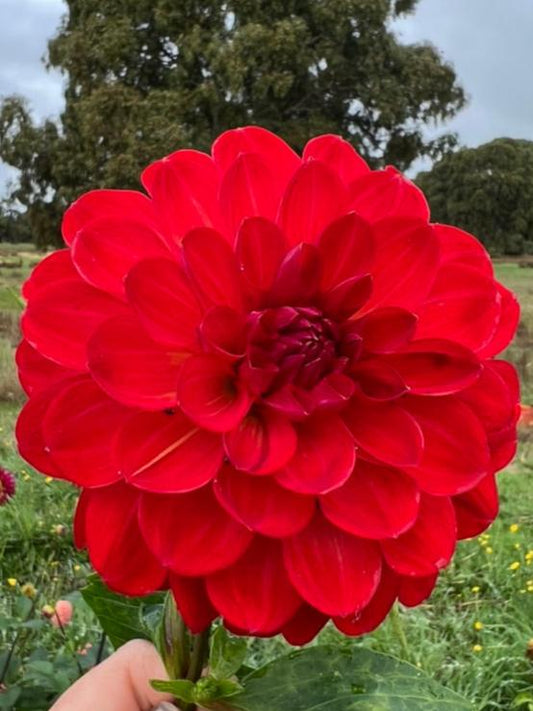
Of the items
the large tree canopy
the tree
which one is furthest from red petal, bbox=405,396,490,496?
the tree

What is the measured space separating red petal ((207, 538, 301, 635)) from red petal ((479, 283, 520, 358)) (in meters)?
0.14

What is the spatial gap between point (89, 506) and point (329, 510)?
0.11 m

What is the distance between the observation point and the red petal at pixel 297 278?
16.6 inches

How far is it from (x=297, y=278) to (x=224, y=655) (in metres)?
0.21

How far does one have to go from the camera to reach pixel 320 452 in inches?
16.1

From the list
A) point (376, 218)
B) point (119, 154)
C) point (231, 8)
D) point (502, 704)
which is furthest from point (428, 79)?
point (376, 218)

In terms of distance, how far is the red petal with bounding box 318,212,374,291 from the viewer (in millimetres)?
422

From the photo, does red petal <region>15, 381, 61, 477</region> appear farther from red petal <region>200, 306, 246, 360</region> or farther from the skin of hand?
the skin of hand

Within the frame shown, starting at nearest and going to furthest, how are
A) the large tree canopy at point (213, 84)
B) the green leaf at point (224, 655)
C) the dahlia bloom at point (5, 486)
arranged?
the green leaf at point (224, 655)
the dahlia bloom at point (5, 486)
the large tree canopy at point (213, 84)

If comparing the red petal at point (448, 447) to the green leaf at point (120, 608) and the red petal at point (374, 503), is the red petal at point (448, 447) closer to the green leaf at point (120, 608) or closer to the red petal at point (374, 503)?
the red petal at point (374, 503)

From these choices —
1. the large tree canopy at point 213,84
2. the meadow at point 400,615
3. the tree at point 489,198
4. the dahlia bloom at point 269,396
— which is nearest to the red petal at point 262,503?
the dahlia bloom at point 269,396

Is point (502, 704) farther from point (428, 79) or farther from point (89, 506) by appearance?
point (428, 79)

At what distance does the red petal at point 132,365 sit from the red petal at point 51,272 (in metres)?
0.05

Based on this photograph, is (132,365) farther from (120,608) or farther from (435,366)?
(120,608)
